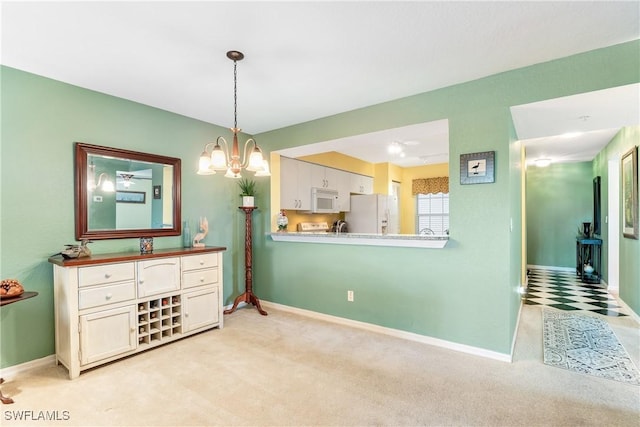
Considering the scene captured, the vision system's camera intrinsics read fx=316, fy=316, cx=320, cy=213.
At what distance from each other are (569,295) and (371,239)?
12.3ft

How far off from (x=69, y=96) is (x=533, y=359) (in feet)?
15.3

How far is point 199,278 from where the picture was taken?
10.9 ft

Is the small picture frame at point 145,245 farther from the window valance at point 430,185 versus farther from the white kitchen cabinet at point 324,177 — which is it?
the window valance at point 430,185

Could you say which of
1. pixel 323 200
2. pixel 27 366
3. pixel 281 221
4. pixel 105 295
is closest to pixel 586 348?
pixel 281 221

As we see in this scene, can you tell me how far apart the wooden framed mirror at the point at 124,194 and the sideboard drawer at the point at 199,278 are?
60 centimetres

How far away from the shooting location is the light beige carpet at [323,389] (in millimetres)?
1931

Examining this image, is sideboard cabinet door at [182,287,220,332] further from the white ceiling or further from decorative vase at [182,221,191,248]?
the white ceiling

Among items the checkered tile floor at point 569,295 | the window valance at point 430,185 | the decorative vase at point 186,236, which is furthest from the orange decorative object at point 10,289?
the window valance at point 430,185

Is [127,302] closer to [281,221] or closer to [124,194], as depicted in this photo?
[124,194]

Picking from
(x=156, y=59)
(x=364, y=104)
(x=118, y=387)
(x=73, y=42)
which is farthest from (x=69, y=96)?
(x=364, y=104)

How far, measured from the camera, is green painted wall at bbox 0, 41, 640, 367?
2490 mm

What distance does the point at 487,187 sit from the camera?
2.73m

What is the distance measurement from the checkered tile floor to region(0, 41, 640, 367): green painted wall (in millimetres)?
2146

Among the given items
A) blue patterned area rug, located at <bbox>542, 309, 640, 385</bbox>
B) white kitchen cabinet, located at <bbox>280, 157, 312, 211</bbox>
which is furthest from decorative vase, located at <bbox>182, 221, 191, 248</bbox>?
blue patterned area rug, located at <bbox>542, 309, 640, 385</bbox>
